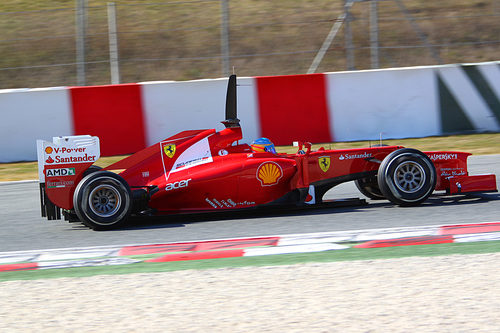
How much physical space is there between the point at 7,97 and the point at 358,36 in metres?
7.29

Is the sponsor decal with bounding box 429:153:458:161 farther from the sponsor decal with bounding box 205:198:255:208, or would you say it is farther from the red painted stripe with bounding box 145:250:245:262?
the red painted stripe with bounding box 145:250:245:262

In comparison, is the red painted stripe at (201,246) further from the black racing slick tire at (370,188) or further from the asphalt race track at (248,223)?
the black racing slick tire at (370,188)

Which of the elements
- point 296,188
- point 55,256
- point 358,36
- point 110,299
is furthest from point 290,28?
point 110,299

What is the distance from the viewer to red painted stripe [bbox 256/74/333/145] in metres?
12.3

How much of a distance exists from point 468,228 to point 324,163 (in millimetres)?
1605

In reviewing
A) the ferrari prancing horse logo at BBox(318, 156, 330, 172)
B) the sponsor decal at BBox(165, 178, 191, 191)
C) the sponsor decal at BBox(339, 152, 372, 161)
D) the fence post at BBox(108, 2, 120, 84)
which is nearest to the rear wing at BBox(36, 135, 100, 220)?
the sponsor decal at BBox(165, 178, 191, 191)

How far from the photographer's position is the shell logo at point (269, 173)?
22.9 ft

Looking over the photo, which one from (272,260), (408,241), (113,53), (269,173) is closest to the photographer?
(272,260)

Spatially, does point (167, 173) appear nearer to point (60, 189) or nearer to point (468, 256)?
point (60, 189)

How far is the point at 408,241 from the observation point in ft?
19.1

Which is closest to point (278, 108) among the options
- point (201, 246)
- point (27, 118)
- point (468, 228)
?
point (27, 118)

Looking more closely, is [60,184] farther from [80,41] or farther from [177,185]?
[80,41]

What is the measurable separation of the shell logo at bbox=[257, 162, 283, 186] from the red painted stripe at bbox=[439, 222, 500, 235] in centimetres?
168

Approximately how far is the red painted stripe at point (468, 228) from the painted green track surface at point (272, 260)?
456mm
